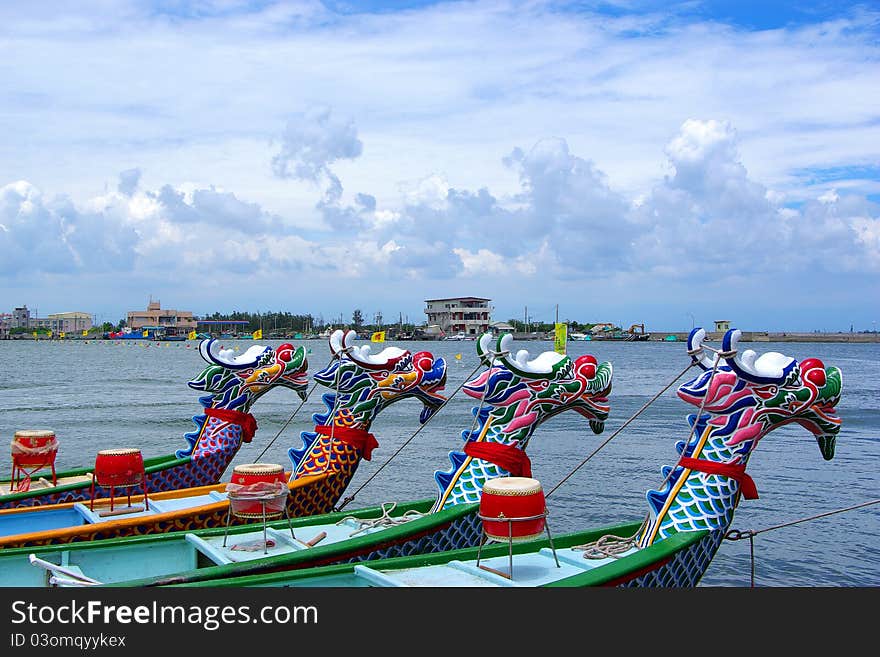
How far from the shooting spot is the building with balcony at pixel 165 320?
146 m

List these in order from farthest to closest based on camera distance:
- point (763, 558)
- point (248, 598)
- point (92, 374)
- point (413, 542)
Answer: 1. point (92, 374)
2. point (763, 558)
3. point (413, 542)
4. point (248, 598)

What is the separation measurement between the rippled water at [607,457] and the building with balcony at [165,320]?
332 ft

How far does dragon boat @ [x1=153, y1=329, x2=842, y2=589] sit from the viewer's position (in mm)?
7184

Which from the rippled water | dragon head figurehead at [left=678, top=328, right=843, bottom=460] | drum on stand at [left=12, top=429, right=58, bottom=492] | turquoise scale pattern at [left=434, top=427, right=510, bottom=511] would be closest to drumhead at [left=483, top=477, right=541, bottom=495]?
dragon head figurehead at [left=678, top=328, right=843, bottom=460]

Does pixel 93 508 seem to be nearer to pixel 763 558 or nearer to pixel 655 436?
pixel 763 558

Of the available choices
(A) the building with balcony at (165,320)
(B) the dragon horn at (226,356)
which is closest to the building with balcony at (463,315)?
(A) the building with balcony at (165,320)

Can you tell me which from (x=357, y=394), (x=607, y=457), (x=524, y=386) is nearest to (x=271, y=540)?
(x=357, y=394)

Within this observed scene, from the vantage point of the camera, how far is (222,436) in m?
12.5

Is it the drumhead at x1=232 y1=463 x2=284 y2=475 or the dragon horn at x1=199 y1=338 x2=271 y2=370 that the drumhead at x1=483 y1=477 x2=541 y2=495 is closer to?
the drumhead at x1=232 y1=463 x2=284 y2=475

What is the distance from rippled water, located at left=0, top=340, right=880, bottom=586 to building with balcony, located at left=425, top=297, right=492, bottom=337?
254 feet

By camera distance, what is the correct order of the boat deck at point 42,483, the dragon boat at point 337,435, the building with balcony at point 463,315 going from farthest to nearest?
the building with balcony at point 463,315 → the boat deck at point 42,483 → the dragon boat at point 337,435

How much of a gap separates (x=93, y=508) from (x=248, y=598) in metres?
5.24

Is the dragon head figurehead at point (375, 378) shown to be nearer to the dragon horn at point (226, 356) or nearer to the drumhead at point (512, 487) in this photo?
the dragon horn at point (226, 356)

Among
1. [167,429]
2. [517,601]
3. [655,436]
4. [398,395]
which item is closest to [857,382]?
[655,436]
